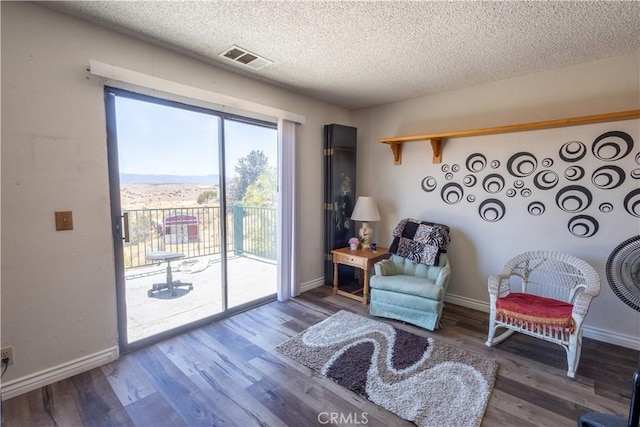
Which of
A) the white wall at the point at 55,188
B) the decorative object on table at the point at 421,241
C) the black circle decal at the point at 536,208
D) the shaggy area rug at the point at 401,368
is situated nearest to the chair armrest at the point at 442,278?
the decorative object on table at the point at 421,241

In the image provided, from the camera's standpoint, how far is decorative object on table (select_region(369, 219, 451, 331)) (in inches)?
105

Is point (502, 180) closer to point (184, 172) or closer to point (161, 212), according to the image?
point (184, 172)

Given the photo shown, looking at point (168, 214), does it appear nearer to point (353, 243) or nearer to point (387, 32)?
point (353, 243)

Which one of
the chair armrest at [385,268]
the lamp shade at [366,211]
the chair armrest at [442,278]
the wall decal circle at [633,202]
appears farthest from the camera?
the lamp shade at [366,211]

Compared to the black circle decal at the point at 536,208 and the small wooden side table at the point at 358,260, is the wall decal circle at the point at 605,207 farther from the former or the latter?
the small wooden side table at the point at 358,260

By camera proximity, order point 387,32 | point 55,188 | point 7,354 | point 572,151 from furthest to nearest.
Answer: point 572,151, point 387,32, point 55,188, point 7,354

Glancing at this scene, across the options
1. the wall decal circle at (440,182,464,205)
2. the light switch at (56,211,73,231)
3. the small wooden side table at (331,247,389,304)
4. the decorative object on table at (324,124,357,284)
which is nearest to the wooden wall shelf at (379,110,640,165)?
the wall decal circle at (440,182,464,205)

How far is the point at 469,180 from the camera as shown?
316cm

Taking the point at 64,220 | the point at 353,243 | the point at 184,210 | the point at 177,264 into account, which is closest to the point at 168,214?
the point at 184,210

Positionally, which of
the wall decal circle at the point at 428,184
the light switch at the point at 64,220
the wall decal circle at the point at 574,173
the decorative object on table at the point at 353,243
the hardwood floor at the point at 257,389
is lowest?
the hardwood floor at the point at 257,389

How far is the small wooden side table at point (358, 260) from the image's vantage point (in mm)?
3303

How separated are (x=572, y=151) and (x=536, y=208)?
557 mm

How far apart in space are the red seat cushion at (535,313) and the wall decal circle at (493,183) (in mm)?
1081

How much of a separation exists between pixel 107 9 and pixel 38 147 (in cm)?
94
